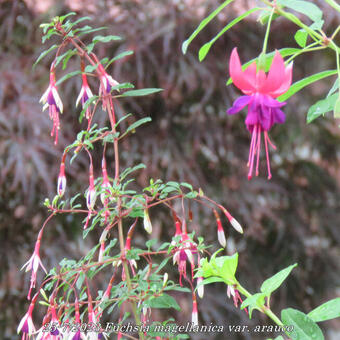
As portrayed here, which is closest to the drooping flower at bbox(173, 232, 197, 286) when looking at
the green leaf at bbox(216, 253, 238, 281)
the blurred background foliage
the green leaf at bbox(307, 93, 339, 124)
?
the green leaf at bbox(216, 253, 238, 281)

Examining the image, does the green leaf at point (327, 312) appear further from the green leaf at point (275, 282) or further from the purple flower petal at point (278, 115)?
the purple flower petal at point (278, 115)

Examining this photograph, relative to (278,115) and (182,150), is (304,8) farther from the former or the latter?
(182,150)

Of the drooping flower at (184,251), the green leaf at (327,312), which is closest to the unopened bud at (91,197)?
the drooping flower at (184,251)

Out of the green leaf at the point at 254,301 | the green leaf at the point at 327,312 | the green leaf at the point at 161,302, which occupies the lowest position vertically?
the green leaf at the point at 161,302

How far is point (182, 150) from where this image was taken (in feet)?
3.99

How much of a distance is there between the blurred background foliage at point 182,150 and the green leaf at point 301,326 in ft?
2.50

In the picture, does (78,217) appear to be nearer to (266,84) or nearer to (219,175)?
(219,175)

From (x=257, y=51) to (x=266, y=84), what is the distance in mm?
984

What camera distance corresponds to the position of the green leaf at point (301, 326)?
361 mm

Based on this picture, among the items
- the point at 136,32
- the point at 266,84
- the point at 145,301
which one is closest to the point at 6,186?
the point at 136,32

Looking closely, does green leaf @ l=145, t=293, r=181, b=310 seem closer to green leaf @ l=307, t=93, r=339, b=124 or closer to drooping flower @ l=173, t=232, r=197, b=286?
drooping flower @ l=173, t=232, r=197, b=286

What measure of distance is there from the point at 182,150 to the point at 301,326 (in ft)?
2.85

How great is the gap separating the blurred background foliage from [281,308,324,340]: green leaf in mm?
762

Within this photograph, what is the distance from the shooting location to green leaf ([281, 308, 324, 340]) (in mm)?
361
